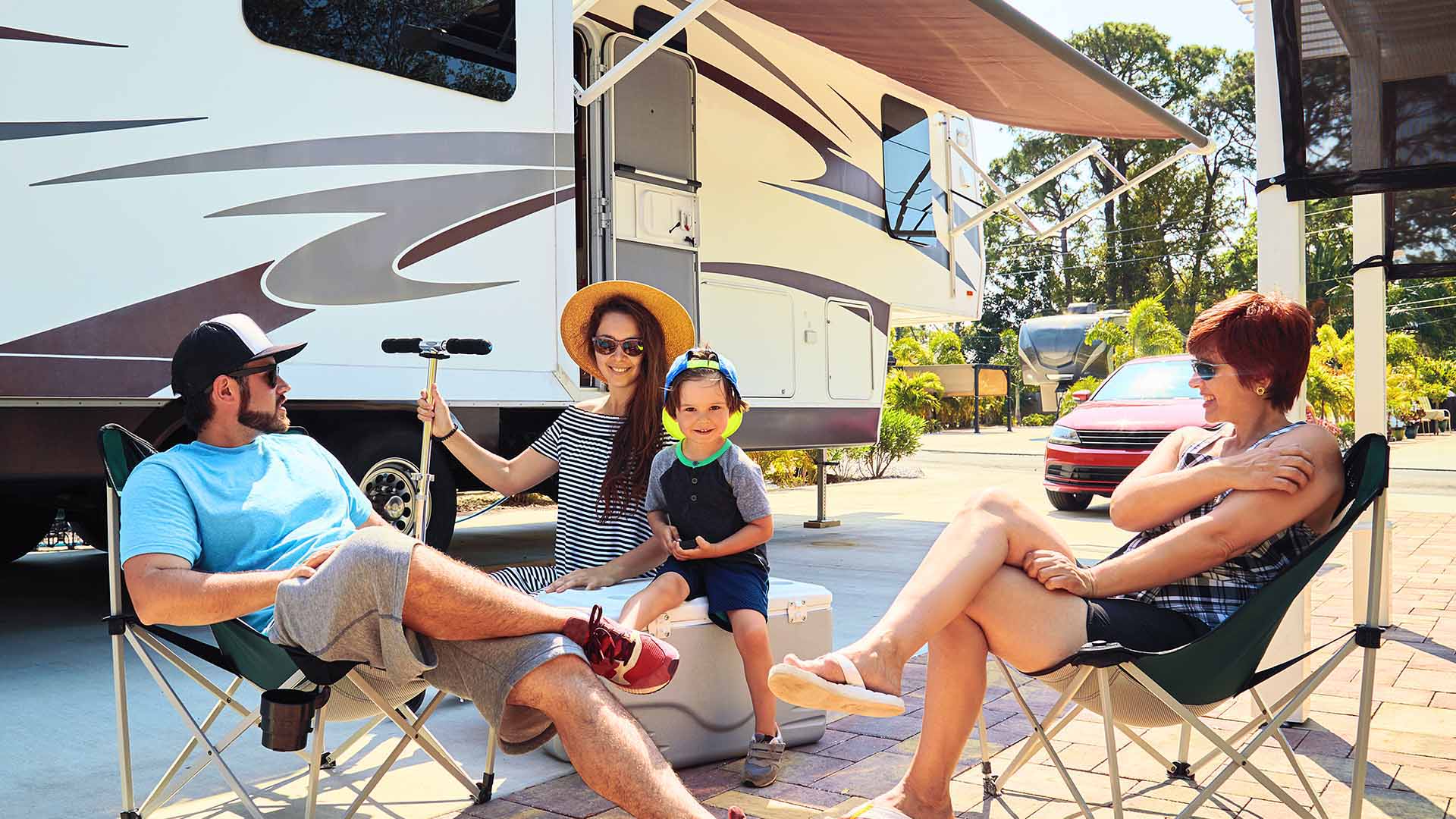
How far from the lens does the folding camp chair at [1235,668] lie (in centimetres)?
198

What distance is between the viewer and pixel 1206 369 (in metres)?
2.24

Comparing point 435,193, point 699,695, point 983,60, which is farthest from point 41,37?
point 983,60

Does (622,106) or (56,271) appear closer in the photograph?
(56,271)

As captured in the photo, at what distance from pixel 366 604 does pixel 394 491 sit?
2.75 m

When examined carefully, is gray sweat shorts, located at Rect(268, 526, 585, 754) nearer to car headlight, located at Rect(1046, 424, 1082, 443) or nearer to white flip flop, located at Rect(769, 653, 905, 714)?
white flip flop, located at Rect(769, 653, 905, 714)

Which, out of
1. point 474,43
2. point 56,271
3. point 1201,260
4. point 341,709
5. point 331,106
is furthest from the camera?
point 1201,260

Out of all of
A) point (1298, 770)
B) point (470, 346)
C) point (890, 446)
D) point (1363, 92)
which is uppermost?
point (1363, 92)

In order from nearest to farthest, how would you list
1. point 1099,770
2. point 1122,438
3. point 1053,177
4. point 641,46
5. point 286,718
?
point 286,718
point 1099,770
point 641,46
point 1053,177
point 1122,438

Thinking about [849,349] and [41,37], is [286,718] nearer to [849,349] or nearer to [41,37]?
[41,37]

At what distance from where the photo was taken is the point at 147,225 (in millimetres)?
3557

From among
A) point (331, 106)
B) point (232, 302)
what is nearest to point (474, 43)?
point (331, 106)

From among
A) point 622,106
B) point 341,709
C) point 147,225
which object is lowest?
point 341,709

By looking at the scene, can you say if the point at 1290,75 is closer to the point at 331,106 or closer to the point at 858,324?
the point at 331,106

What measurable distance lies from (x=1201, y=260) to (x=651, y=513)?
33.2 meters
